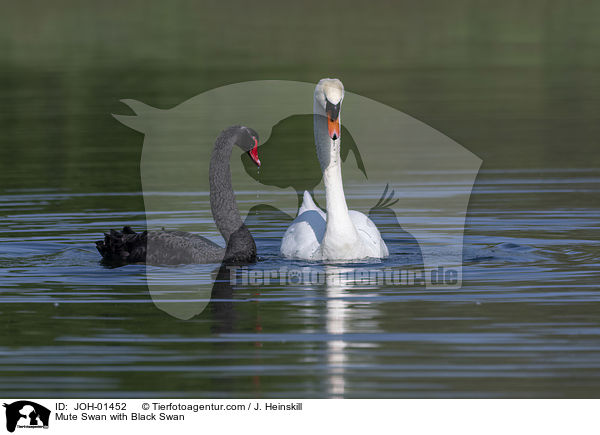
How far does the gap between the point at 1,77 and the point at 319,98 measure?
2613 cm

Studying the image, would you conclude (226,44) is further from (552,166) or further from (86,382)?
(86,382)

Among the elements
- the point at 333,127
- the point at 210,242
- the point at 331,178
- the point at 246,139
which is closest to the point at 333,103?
the point at 333,127

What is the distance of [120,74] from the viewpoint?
36969 mm

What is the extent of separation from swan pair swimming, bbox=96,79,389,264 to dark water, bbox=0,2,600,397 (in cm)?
48

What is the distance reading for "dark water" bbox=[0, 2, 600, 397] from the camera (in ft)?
30.3

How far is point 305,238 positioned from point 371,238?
→ 74cm

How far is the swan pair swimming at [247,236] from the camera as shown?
13.5m

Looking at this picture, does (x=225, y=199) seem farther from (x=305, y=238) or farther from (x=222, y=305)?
(x=222, y=305)

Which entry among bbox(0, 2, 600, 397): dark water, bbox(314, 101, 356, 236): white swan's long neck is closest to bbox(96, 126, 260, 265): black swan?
bbox(0, 2, 600, 397): dark water

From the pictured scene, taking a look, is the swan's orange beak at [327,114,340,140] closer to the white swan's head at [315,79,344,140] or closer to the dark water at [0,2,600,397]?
the white swan's head at [315,79,344,140]

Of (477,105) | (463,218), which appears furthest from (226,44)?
(463,218)

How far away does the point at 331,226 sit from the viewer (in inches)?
532
